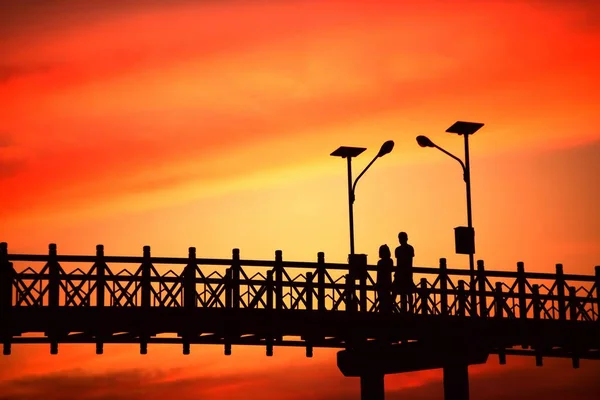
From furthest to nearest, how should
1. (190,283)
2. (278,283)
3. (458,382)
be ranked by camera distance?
1. (458,382)
2. (278,283)
3. (190,283)

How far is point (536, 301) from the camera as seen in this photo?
37.3 m

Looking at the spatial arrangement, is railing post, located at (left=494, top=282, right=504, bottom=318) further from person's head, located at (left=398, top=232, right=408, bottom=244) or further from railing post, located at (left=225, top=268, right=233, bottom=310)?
railing post, located at (left=225, top=268, right=233, bottom=310)

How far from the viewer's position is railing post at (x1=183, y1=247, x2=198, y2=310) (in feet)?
105

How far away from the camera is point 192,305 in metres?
32.2

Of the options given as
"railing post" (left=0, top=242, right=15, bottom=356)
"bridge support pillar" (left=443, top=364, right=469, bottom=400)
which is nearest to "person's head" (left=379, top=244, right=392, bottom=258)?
"bridge support pillar" (left=443, top=364, right=469, bottom=400)

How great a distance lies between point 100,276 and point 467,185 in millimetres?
11847

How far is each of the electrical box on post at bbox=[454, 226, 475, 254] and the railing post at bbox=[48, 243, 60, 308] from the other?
38.1 ft

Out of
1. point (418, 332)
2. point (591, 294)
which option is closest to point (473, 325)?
point (418, 332)

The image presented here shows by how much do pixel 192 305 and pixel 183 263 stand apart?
1199 mm

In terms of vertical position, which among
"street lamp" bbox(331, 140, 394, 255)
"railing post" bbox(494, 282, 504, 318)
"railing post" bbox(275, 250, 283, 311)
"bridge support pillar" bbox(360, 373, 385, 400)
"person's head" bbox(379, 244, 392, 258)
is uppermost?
"street lamp" bbox(331, 140, 394, 255)

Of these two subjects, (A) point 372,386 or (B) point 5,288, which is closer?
(B) point 5,288

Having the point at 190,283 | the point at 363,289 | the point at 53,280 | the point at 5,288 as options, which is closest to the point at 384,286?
the point at 363,289

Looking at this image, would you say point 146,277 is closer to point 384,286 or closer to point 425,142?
point 384,286

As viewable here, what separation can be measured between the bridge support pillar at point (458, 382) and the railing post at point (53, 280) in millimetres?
12197
